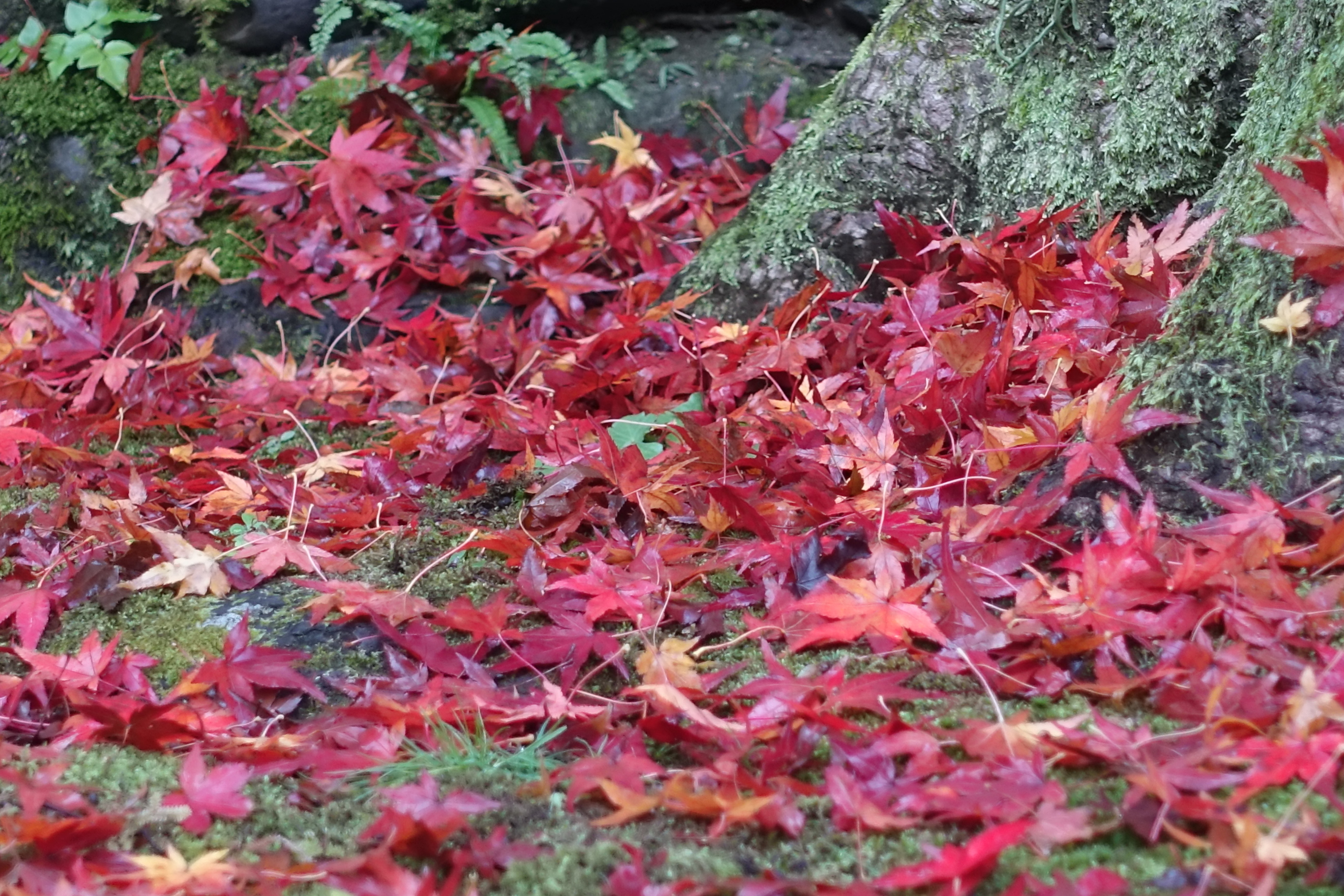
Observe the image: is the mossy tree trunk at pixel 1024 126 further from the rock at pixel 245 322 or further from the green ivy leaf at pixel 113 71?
the green ivy leaf at pixel 113 71

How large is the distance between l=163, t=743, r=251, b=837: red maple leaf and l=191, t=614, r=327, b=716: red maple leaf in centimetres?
22

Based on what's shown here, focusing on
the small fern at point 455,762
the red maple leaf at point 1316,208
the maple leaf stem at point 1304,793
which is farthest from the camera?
the red maple leaf at point 1316,208

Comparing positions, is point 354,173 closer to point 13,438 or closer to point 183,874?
point 13,438

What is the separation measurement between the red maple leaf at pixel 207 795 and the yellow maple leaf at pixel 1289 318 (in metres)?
1.66

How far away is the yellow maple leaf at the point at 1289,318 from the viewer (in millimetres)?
1579

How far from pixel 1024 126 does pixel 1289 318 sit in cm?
134

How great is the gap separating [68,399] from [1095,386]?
9.06 feet

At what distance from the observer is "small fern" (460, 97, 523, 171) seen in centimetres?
364

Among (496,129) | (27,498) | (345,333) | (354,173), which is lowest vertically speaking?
(27,498)

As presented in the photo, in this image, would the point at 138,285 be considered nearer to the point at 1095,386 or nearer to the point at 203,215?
the point at 203,215

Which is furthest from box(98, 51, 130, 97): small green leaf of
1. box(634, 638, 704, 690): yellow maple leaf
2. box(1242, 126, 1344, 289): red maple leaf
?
box(1242, 126, 1344, 289): red maple leaf

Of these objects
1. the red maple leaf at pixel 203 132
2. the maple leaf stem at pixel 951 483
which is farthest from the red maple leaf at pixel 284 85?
the maple leaf stem at pixel 951 483

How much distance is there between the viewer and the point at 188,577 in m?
1.93

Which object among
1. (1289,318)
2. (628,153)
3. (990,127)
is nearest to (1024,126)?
(990,127)
